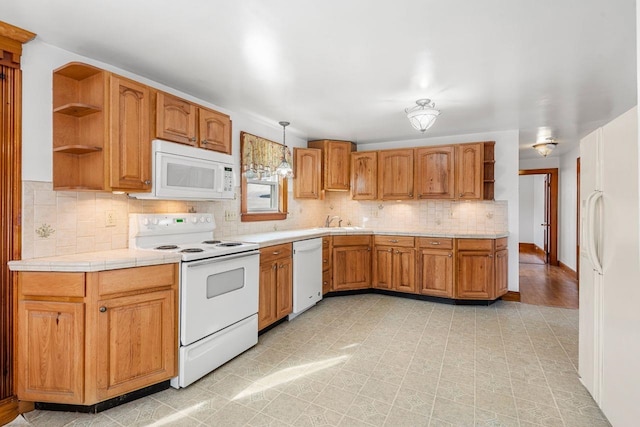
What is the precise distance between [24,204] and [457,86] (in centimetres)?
334

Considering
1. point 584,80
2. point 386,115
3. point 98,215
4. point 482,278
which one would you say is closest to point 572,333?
point 482,278

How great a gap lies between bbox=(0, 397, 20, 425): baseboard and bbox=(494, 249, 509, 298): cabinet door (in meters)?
4.58

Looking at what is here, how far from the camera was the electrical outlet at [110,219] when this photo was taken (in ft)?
7.95

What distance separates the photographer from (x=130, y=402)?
81.6 inches

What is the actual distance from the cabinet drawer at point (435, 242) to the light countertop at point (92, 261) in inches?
121

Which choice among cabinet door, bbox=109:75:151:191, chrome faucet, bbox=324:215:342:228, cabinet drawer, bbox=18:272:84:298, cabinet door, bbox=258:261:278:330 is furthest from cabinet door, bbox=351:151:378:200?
cabinet drawer, bbox=18:272:84:298

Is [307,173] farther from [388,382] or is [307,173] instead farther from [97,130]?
[388,382]

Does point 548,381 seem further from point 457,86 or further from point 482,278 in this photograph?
point 457,86

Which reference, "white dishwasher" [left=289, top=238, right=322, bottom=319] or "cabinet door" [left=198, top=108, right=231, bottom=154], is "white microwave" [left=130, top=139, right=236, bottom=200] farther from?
"white dishwasher" [left=289, top=238, right=322, bottom=319]

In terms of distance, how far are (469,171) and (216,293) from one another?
348cm

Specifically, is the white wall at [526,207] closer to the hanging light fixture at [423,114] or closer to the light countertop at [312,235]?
the light countertop at [312,235]

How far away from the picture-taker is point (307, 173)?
15.4 feet

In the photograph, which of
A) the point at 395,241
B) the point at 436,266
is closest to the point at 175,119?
the point at 395,241

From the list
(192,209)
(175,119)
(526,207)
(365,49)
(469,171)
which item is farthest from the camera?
(526,207)
